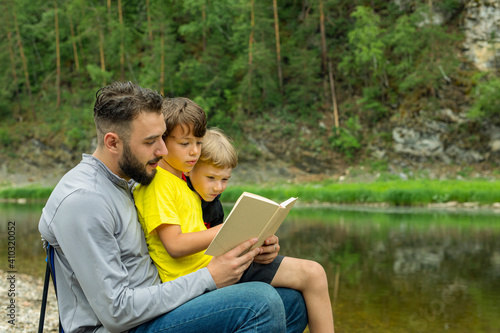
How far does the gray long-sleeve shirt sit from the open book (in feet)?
0.46

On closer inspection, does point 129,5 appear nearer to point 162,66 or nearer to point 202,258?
point 162,66

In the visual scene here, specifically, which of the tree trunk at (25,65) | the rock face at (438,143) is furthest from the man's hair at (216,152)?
the tree trunk at (25,65)

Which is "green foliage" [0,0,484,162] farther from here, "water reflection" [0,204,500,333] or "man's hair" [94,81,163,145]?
"man's hair" [94,81,163,145]

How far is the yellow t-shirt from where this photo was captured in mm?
Result: 2082

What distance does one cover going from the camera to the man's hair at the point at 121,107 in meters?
1.95

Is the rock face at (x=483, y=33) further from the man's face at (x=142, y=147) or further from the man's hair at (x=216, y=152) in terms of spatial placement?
the man's face at (x=142, y=147)

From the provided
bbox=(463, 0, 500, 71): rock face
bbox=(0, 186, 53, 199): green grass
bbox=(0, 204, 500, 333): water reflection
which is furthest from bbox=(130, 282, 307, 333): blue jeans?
bbox=(0, 186, 53, 199): green grass

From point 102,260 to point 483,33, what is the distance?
22.0 m

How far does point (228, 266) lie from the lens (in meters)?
2.05

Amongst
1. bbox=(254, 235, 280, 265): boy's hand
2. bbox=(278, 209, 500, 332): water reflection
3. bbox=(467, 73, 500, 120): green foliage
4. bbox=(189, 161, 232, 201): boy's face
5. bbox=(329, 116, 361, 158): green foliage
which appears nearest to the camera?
bbox=(254, 235, 280, 265): boy's hand

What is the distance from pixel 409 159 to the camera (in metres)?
19.9

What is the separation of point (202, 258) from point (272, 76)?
72.8ft

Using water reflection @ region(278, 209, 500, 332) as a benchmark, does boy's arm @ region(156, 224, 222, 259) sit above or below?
above

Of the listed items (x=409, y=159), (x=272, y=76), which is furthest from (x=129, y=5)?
→ (x=409, y=159)
